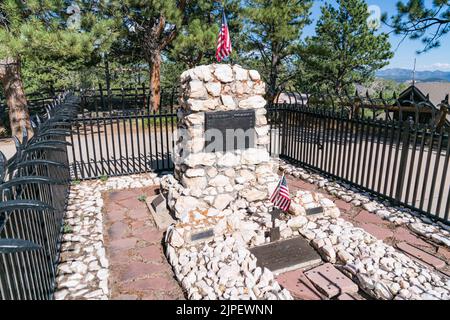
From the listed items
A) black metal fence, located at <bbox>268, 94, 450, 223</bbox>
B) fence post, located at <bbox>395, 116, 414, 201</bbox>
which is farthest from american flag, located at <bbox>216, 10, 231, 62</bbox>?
fence post, located at <bbox>395, 116, 414, 201</bbox>

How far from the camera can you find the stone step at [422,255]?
3550 mm

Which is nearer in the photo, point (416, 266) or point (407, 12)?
point (416, 266)

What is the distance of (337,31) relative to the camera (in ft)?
47.5

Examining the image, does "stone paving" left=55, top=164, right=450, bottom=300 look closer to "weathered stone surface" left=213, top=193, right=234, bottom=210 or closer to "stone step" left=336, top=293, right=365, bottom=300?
"stone step" left=336, top=293, right=365, bottom=300

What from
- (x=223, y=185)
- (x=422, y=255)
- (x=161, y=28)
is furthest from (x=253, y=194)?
(x=161, y=28)

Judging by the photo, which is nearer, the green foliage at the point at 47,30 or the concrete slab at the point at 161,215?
the concrete slab at the point at 161,215

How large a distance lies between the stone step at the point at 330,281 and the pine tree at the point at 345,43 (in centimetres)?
1189

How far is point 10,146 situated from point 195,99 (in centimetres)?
903

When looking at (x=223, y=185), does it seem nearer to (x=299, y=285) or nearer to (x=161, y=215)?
(x=161, y=215)

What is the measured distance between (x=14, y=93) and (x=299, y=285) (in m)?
10.2

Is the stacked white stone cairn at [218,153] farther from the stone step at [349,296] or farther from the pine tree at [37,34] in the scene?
the pine tree at [37,34]

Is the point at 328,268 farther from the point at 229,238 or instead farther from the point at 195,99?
the point at 195,99

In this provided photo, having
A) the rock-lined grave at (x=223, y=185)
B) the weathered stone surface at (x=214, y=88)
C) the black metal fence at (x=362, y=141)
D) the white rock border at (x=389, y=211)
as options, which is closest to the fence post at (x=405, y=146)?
the black metal fence at (x=362, y=141)
